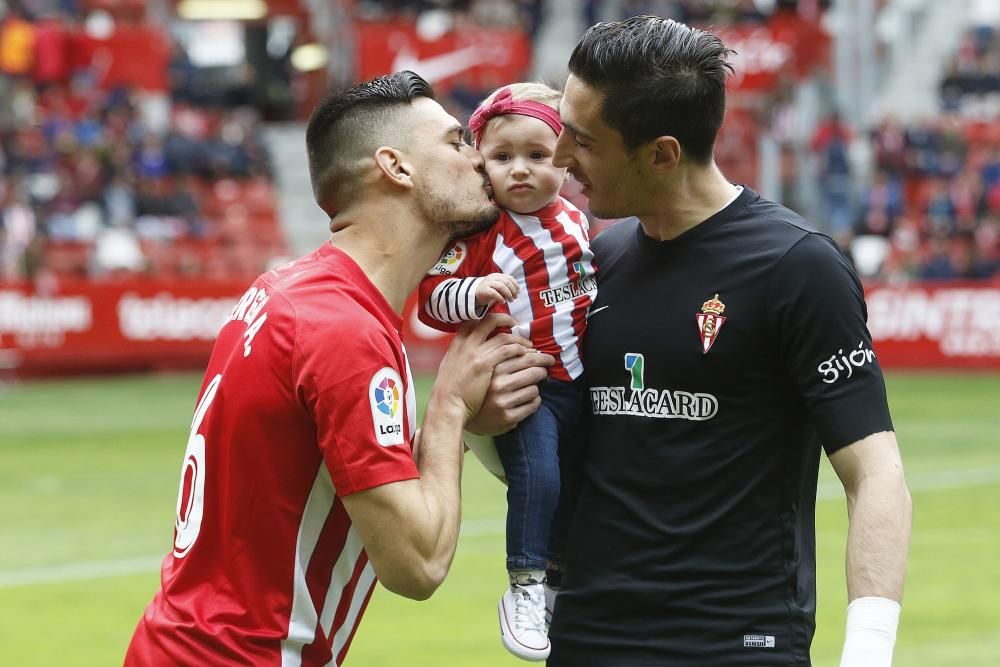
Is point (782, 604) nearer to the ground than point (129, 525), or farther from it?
farther from it

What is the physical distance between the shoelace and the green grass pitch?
3894mm

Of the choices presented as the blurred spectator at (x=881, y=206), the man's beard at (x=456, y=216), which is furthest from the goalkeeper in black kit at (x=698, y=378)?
the blurred spectator at (x=881, y=206)

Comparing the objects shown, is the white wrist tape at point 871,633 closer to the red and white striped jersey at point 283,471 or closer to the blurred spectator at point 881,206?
the red and white striped jersey at point 283,471

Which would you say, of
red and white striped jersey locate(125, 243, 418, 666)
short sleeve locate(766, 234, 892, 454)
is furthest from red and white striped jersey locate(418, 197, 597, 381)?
short sleeve locate(766, 234, 892, 454)

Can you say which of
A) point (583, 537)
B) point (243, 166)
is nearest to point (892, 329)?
point (243, 166)

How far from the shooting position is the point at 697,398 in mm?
3883

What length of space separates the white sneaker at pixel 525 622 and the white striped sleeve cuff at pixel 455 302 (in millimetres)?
751

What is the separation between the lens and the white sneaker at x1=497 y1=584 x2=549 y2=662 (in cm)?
425

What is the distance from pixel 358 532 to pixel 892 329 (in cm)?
2181

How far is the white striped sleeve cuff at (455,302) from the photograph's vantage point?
430 centimetres

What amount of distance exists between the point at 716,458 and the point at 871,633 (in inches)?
23.7

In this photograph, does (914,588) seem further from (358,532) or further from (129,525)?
(358,532)

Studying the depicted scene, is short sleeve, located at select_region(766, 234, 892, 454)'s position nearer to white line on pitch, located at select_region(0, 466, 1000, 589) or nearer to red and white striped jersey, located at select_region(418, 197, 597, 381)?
red and white striped jersey, located at select_region(418, 197, 597, 381)

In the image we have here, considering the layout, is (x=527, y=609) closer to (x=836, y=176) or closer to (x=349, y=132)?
(x=349, y=132)
